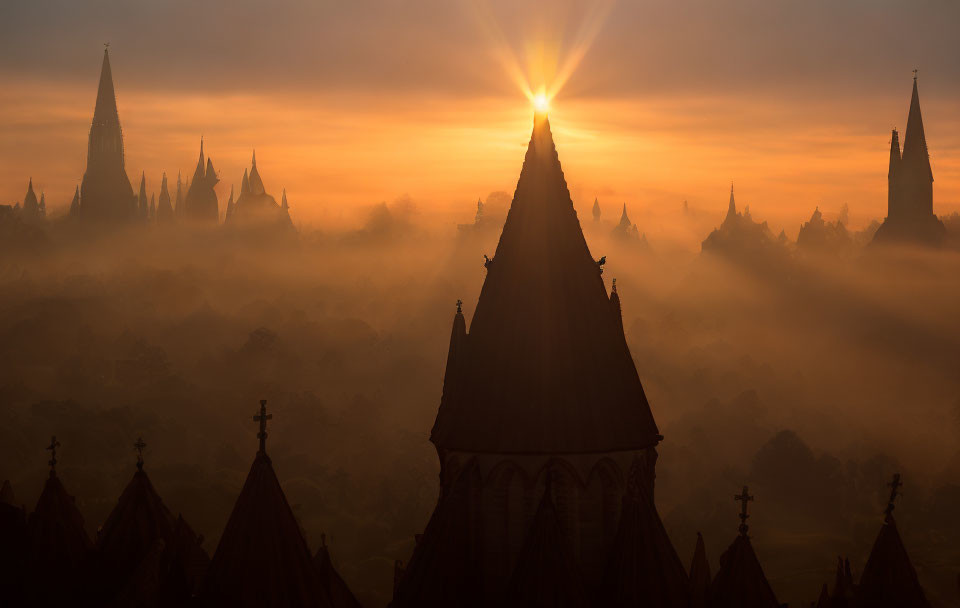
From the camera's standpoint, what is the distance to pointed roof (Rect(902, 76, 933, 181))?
12319 cm

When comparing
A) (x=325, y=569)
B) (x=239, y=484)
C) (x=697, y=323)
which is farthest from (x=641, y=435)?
(x=697, y=323)

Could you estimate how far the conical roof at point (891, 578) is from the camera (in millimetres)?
35031

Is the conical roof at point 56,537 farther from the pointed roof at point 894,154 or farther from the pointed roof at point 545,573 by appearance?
the pointed roof at point 894,154

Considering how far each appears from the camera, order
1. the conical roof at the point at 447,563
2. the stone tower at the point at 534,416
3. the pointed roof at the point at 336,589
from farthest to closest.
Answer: the pointed roof at the point at 336,589 < the stone tower at the point at 534,416 < the conical roof at the point at 447,563

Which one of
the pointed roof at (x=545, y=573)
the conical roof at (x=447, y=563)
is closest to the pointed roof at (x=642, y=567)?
the pointed roof at (x=545, y=573)

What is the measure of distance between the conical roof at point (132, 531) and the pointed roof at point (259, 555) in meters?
14.1

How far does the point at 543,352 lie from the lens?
34.3 meters

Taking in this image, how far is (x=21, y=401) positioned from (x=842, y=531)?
12148 cm

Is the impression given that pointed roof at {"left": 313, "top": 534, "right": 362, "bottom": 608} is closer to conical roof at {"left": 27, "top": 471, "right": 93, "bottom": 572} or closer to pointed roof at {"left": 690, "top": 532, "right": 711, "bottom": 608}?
pointed roof at {"left": 690, "top": 532, "right": 711, "bottom": 608}

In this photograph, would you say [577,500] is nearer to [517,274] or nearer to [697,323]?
[517,274]

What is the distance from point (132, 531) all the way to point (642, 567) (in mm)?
20940

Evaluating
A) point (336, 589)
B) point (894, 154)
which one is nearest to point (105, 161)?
point (894, 154)

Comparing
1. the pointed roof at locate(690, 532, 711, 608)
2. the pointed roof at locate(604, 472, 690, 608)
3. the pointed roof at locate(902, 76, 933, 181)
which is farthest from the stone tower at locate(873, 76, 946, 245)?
the pointed roof at locate(604, 472, 690, 608)

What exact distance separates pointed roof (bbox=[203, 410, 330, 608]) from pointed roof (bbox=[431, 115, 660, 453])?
571 centimetres
